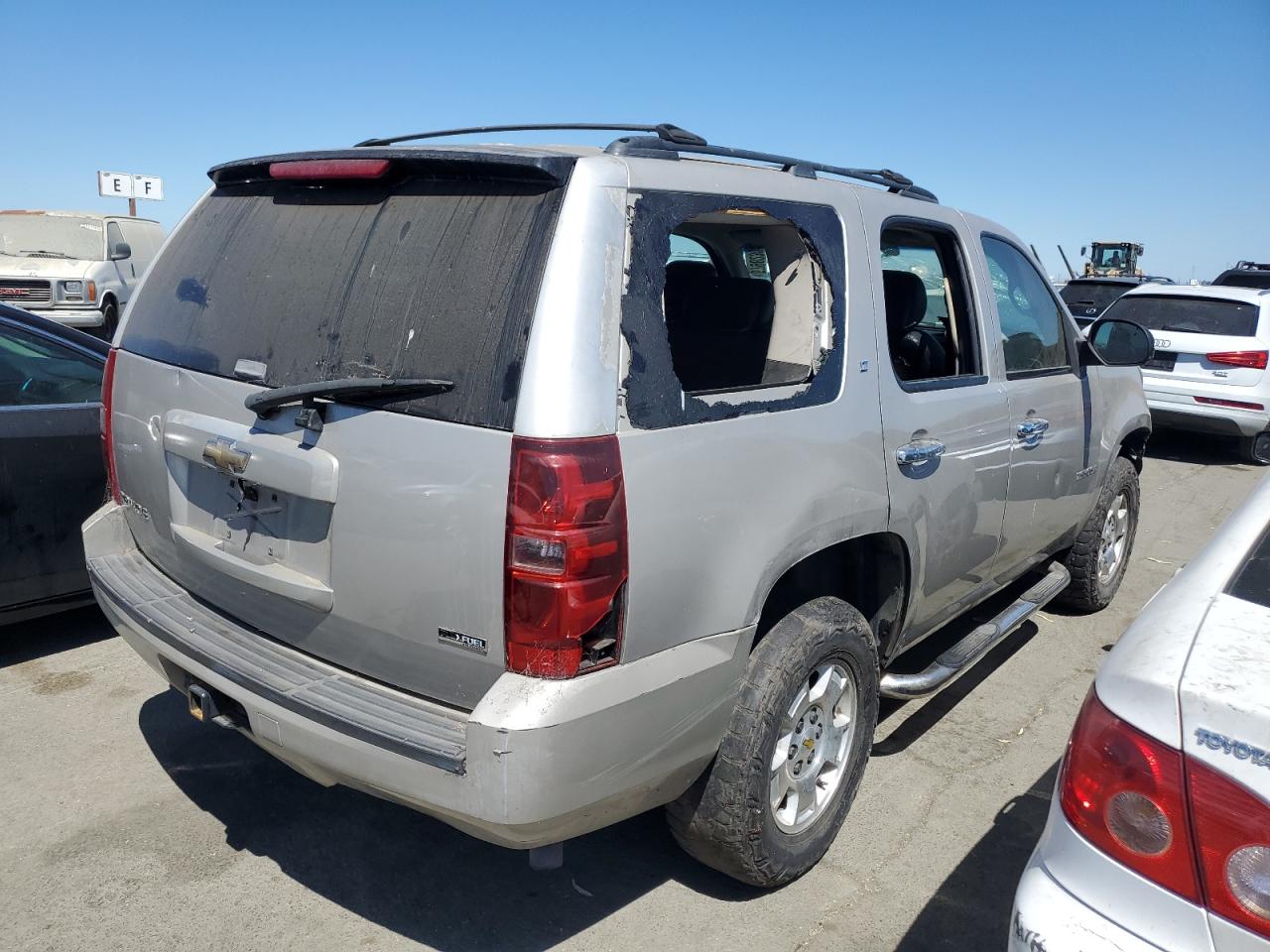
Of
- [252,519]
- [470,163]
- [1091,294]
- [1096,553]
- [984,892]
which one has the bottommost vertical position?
[984,892]

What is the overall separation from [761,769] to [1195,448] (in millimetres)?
10608

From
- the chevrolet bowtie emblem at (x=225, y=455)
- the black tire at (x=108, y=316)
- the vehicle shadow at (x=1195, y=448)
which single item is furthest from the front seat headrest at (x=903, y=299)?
the black tire at (x=108, y=316)

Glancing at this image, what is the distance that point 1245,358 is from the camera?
967 centimetres

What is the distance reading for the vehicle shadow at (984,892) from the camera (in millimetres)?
2777

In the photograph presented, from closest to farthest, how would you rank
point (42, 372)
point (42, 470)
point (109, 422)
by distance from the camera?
point (109, 422) < point (42, 470) < point (42, 372)

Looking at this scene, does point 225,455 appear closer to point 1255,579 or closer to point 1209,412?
point 1255,579

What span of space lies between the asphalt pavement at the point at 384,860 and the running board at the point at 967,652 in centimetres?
43

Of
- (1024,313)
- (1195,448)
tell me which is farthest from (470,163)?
(1195,448)

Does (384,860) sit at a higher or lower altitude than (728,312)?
lower

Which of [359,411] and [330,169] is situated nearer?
[359,411]

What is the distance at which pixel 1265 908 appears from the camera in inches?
57.6

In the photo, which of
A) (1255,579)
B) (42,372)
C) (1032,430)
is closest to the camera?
(1255,579)

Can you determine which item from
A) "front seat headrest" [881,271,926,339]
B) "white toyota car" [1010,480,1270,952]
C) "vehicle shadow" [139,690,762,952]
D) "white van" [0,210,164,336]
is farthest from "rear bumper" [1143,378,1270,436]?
"white van" [0,210,164,336]

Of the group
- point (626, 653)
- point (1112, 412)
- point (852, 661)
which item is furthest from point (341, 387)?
point (1112, 412)
